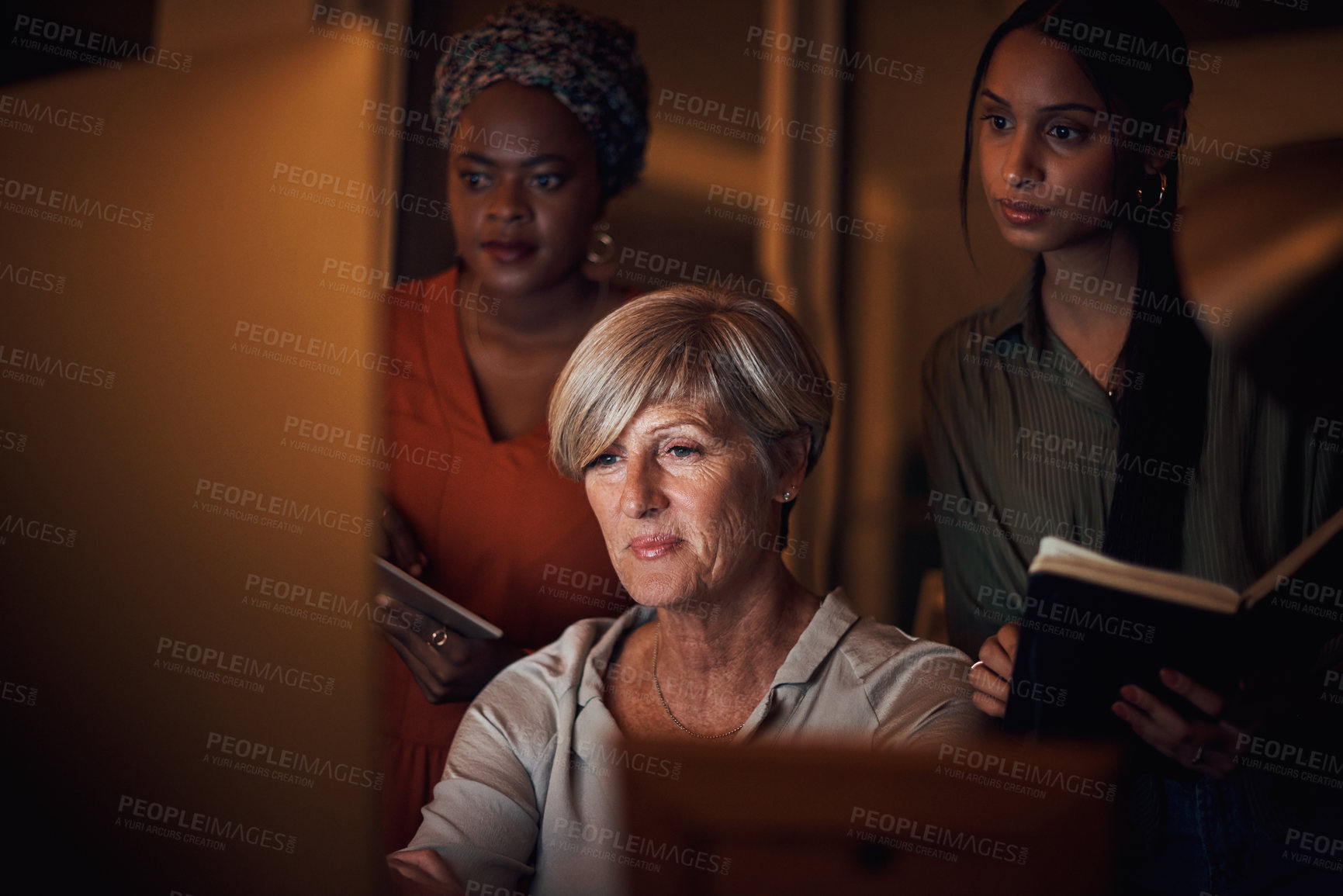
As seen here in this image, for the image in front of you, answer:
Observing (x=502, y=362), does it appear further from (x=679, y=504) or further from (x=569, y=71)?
(x=679, y=504)

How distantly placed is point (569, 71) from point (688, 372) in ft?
3.86

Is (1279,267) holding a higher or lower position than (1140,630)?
higher

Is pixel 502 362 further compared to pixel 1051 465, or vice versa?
pixel 502 362

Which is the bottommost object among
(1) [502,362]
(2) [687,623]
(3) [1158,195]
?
(2) [687,623]

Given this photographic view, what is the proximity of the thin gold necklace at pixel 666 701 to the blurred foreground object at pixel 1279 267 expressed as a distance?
57.0 inches

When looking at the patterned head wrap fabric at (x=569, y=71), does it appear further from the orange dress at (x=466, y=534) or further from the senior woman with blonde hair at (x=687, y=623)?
the senior woman with blonde hair at (x=687, y=623)

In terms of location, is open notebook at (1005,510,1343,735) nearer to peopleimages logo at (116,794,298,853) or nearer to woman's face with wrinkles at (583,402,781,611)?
woman's face with wrinkles at (583,402,781,611)

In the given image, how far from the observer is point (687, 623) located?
2090 mm

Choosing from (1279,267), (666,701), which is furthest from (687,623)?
(1279,267)

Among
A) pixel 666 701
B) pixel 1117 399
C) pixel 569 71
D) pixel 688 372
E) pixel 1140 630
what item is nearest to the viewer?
pixel 1140 630

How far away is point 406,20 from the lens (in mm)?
3070

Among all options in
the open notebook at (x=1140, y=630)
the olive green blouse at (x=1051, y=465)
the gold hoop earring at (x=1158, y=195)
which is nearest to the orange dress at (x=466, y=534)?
the olive green blouse at (x=1051, y=465)

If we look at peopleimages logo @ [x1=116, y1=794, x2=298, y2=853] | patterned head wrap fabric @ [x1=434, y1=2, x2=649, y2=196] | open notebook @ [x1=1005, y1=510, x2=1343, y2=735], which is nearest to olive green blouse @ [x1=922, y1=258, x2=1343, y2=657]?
open notebook @ [x1=1005, y1=510, x2=1343, y2=735]

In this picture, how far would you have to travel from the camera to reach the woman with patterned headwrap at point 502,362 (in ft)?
9.03
